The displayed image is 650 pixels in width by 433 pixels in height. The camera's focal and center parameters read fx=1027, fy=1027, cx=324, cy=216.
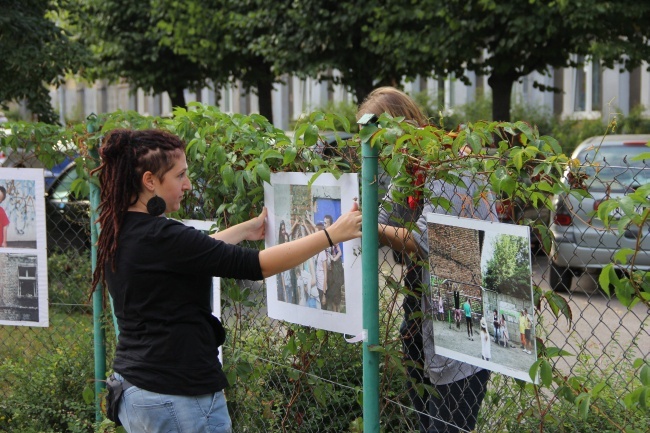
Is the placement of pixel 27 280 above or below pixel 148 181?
below

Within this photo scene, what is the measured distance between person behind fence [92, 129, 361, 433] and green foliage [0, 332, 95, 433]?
217 centimetres

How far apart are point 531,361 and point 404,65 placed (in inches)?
523

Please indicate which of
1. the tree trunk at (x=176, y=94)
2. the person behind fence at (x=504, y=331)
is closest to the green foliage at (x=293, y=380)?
the person behind fence at (x=504, y=331)

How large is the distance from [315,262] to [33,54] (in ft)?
36.1

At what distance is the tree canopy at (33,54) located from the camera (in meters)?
13.4

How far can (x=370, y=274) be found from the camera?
3168mm

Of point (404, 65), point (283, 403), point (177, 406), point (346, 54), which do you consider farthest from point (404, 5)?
point (177, 406)

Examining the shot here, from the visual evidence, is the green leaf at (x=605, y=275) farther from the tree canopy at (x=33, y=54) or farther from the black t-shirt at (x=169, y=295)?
the tree canopy at (x=33, y=54)

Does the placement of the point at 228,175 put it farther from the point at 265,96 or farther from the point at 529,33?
the point at 265,96

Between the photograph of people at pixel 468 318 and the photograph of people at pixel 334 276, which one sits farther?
the photograph of people at pixel 334 276

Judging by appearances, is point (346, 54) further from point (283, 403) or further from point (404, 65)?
point (283, 403)

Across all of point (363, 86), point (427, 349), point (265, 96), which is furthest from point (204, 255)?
point (265, 96)

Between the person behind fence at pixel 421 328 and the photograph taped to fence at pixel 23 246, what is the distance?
78.9 inches

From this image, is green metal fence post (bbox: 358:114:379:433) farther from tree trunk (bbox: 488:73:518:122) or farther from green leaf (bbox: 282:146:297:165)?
tree trunk (bbox: 488:73:518:122)
